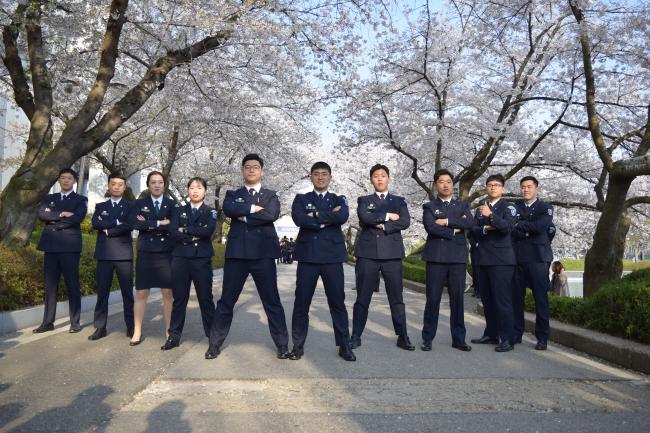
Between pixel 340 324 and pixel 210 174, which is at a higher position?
pixel 210 174

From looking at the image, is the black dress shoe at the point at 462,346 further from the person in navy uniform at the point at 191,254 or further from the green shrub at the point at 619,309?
the person in navy uniform at the point at 191,254


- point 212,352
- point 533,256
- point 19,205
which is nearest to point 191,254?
point 212,352

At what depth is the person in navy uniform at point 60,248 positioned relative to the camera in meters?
6.50

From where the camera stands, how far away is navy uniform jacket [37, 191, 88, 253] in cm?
650

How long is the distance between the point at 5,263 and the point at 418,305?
7.40m

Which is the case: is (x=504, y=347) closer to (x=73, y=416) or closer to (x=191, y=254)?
(x=191, y=254)

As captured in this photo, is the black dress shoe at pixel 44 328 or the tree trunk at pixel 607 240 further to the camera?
the tree trunk at pixel 607 240

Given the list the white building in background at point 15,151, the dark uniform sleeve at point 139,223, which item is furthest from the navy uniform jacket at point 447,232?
the white building in background at point 15,151

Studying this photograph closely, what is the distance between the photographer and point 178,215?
5688mm

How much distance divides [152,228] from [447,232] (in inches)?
130

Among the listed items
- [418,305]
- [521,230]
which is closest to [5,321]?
[521,230]

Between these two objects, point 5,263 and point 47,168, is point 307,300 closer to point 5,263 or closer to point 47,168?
point 5,263

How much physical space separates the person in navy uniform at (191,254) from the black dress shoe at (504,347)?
124 inches

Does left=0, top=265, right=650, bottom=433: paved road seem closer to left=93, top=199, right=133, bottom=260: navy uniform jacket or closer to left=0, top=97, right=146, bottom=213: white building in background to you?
left=93, top=199, right=133, bottom=260: navy uniform jacket
